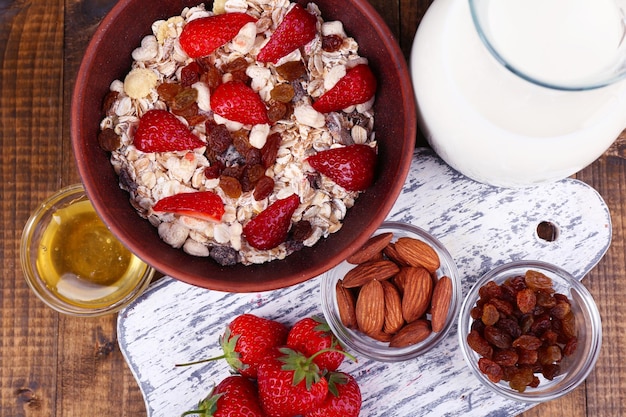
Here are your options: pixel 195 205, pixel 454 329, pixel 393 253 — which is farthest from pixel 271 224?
pixel 454 329

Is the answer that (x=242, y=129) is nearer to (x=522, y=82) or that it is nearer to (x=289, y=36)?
(x=289, y=36)

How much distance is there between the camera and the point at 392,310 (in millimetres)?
939

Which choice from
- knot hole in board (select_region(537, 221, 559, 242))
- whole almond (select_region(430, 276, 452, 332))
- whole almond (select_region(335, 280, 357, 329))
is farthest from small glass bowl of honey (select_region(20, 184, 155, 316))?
knot hole in board (select_region(537, 221, 559, 242))

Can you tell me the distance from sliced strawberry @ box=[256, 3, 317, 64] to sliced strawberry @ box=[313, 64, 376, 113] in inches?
2.7

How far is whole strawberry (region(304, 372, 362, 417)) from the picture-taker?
0.92 metres

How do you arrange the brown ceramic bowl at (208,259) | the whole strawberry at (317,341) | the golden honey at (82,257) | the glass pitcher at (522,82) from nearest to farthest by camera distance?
1. the glass pitcher at (522,82)
2. the brown ceramic bowl at (208,259)
3. the whole strawberry at (317,341)
4. the golden honey at (82,257)

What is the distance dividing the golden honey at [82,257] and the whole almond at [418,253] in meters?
0.38

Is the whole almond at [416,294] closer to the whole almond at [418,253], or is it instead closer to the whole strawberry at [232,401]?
the whole almond at [418,253]

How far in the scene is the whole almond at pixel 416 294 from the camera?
936 millimetres

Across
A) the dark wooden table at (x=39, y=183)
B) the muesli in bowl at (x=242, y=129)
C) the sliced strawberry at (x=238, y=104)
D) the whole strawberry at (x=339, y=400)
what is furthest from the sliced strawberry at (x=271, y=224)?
the dark wooden table at (x=39, y=183)

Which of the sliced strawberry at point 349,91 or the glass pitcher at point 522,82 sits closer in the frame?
the glass pitcher at point 522,82

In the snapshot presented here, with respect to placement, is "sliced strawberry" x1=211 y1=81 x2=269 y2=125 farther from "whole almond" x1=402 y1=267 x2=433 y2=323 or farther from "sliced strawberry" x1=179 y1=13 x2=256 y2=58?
"whole almond" x1=402 y1=267 x2=433 y2=323

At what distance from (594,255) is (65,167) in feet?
2.51

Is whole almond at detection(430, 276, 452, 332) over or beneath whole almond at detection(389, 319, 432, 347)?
over
